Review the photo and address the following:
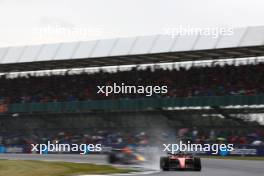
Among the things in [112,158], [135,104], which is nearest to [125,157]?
[112,158]

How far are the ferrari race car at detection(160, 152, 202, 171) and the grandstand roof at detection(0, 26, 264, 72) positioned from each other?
14591mm

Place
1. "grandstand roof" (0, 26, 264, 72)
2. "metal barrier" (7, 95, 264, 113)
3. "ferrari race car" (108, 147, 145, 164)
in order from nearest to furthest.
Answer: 1. "ferrari race car" (108, 147, 145, 164)
2. "metal barrier" (7, 95, 264, 113)
3. "grandstand roof" (0, 26, 264, 72)

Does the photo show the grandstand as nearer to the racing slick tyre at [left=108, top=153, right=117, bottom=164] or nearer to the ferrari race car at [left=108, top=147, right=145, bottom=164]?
the ferrari race car at [left=108, top=147, right=145, bottom=164]

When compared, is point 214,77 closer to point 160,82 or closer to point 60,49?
point 160,82

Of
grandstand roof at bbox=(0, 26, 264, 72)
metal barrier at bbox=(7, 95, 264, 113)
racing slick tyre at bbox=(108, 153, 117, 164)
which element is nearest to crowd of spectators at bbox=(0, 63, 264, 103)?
metal barrier at bbox=(7, 95, 264, 113)

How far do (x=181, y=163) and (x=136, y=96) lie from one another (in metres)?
17.6

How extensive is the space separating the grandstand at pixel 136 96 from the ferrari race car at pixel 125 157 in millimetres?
7996

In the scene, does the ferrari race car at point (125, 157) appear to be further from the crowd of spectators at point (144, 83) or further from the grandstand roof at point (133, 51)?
the grandstand roof at point (133, 51)

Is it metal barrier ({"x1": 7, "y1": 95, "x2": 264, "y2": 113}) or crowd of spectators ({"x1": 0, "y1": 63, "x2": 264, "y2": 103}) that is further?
crowd of spectators ({"x1": 0, "y1": 63, "x2": 264, "y2": 103})

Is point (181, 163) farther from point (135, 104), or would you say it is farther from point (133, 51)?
point (133, 51)

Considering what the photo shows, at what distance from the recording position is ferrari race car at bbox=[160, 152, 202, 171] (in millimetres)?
18938

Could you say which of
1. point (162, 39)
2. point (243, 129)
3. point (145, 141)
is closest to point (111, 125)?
point (145, 141)

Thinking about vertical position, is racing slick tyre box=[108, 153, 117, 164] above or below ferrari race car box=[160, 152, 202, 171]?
above

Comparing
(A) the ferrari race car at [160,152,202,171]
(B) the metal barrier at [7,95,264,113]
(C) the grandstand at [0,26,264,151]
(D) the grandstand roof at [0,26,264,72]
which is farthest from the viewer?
(D) the grandstand roof at [0,26,264,72]
